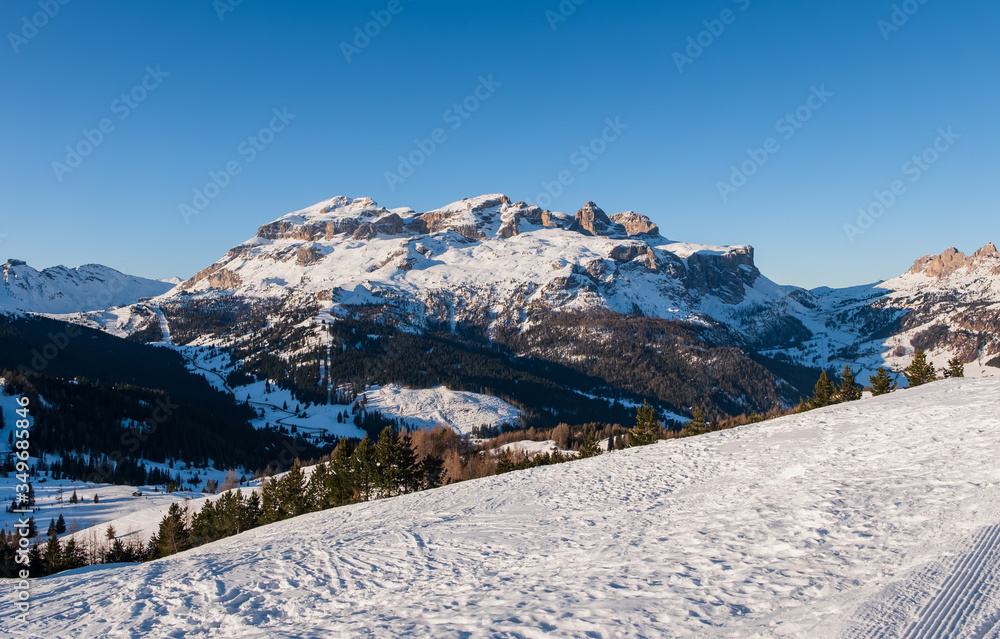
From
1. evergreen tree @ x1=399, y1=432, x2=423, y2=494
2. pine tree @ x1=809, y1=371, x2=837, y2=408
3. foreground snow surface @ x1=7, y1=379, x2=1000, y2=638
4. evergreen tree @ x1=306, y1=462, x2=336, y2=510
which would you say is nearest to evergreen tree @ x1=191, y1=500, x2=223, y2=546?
evergreen tree @ x1=306, y1=462, x2=336, y2=510

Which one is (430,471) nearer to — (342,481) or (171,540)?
(342,481)

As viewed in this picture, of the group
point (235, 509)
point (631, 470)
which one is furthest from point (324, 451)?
point (631, 470)

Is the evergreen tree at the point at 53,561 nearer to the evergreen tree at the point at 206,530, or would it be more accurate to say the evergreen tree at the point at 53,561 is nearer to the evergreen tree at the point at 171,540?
the evergreen tree at the point at 171,540

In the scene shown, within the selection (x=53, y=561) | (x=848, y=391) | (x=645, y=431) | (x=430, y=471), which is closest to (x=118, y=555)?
(x=53, y=561)

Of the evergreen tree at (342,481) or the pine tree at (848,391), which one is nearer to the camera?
the evergreen tree at (342,481)

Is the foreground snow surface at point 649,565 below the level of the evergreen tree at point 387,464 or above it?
Result: above

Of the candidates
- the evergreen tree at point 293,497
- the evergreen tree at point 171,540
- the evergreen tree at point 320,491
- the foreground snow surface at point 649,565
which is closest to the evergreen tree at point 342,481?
the evergreen tree at point 320,491

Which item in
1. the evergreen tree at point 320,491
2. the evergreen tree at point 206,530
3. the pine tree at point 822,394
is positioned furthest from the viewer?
the pine tree at point 822,394

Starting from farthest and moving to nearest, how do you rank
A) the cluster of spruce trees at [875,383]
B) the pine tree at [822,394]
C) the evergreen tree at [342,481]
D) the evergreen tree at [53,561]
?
the pine tree at [822,394], the cluster of spruce trees at [875,383], the evergreen tree at [342,481], the evergreen tree at [53,561]

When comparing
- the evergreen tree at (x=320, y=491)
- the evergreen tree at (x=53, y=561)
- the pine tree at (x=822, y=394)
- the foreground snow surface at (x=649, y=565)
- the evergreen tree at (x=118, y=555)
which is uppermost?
the pine tree at (x=822, y=394)

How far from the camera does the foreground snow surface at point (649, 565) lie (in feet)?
36.6

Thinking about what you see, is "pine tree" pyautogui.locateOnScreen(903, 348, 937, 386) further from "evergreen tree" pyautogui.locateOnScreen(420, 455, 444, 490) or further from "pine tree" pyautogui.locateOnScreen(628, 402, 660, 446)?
"evergreen tree" pyautogui.locateOnScreen(420, 455, 444, 490)

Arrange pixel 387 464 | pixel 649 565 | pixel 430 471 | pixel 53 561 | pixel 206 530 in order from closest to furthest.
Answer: pixel 649 565 → pixel 53 561 → pixel 387 464 → pixel 206 530 → pixel 430 471

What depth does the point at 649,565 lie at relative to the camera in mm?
14820
